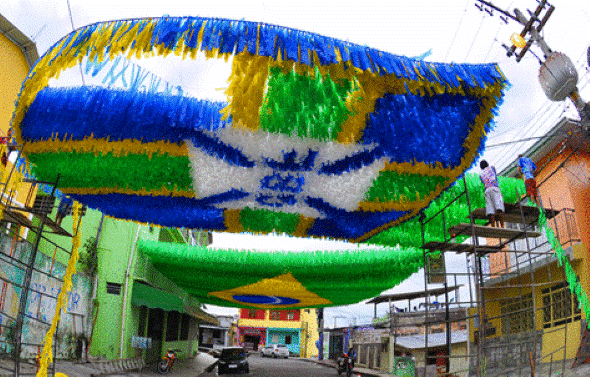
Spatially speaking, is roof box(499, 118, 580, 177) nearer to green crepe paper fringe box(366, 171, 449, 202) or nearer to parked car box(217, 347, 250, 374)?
green crepe paper fringe box(366, 171, 449, 202)

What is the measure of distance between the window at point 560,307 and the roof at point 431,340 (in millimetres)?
7688

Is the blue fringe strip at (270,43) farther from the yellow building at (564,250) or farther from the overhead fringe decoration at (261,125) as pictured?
the yellow building at (564,250)

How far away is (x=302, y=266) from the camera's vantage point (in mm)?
10055

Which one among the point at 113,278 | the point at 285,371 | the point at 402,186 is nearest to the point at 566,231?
the point at 402,186

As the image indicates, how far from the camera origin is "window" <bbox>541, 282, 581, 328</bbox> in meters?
8.98

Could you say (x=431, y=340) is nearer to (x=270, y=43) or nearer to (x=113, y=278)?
(x=113, y=278)

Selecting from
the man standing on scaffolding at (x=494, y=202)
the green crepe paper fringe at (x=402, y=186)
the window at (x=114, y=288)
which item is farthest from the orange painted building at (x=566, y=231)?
the window at (x=114, y=288)

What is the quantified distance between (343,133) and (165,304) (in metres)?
10.5

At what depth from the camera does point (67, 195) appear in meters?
5.91

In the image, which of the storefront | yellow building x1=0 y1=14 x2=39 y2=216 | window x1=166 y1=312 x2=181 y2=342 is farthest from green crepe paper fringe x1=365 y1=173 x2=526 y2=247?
the storefront

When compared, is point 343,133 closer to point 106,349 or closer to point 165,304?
point 106,349

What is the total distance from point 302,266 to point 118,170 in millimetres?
5865

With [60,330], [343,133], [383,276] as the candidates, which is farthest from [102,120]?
[383,276]

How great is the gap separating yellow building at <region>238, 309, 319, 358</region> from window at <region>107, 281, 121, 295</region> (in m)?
32.5
